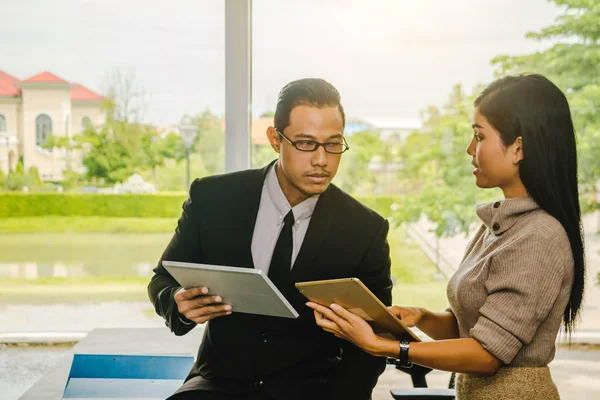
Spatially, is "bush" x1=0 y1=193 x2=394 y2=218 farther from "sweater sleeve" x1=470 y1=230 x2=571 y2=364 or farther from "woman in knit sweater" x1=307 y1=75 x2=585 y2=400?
"sweater sleeve" x1=470 y1=230 x2=571 y2=364

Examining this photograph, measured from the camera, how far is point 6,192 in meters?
4.31

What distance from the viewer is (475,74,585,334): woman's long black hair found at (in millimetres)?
1667

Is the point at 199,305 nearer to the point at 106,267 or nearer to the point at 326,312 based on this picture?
the point at 326,312

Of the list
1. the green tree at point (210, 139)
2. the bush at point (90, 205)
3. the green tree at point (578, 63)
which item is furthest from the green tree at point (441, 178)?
the bush at point (90, 205)

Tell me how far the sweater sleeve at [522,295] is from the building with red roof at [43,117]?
3.13 m

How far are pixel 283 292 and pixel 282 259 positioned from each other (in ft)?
0.34

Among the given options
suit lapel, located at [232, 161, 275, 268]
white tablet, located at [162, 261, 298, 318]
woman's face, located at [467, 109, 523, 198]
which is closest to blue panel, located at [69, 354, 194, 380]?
suit lapel, located at [232, 161, 275, 268]

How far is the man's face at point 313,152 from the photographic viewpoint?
212cm

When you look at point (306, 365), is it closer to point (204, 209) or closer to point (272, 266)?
point (272, 266)

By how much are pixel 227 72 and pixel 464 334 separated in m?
2.38

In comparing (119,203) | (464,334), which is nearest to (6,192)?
(119,203)

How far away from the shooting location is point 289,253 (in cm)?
217

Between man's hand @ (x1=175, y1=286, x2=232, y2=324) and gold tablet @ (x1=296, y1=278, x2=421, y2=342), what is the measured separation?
25 centimetres

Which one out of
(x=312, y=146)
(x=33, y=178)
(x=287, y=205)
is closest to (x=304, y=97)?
(x=312, y=146)
